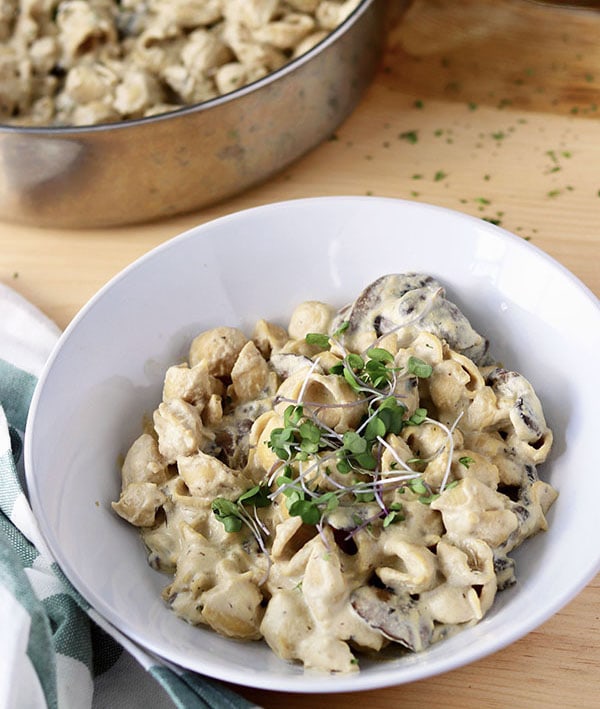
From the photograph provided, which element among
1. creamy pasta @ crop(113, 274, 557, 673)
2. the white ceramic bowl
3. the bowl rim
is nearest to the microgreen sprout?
A: creamy pasta @ crop(113, 274, 557, 673)

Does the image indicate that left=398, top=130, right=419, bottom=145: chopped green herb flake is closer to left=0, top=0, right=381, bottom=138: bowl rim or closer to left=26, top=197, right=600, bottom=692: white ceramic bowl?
left=0, top=0, right=381, bottom=138: bowl rim

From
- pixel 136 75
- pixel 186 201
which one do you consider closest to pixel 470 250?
pixel 186 201

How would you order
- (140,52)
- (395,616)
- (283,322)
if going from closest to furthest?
1. (395,616)
2. (283,322)
3. (140,52)

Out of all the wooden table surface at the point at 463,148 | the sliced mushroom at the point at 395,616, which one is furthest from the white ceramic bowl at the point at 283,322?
the wooden table surface at the point at 463,148

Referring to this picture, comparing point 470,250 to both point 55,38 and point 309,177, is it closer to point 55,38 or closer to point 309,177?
point 309,177

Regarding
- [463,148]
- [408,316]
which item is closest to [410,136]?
[463,148]

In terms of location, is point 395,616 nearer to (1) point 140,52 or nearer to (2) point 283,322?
(2) point 283,322

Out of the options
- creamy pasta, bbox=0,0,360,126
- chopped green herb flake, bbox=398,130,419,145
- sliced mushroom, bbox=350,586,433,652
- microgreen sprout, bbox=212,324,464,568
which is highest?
creamy pasta, bbox=0,0,360,126
